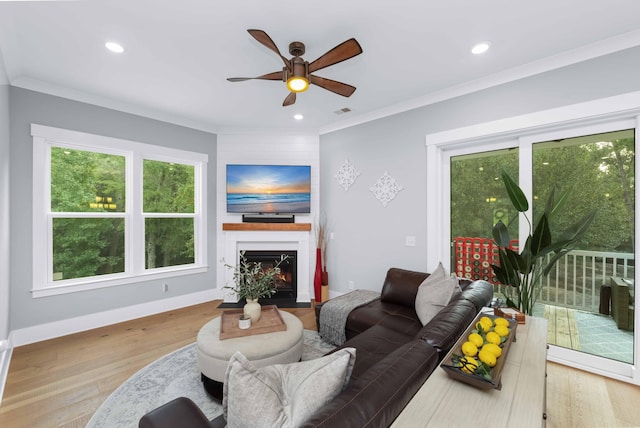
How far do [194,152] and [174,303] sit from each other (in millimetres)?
2294

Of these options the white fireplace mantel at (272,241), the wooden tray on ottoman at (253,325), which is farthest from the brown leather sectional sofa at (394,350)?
the white fireplace mantel at (272,241)

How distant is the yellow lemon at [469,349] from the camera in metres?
1.07

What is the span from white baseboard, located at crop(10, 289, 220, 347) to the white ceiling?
2.60 meters

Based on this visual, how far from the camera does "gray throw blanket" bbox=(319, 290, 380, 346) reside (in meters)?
2.73

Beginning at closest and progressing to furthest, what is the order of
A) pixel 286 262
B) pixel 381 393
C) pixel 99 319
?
1. pixel 381 393
2. pixel 99 319
3. pixel 286 262

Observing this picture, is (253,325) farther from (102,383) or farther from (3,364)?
(3,364)

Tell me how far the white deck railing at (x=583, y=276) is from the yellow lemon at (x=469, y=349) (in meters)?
2.30

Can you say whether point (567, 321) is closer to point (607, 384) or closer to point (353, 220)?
point (607, 384)

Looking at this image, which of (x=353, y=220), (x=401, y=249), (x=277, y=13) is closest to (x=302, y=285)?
(x=353, y=220)

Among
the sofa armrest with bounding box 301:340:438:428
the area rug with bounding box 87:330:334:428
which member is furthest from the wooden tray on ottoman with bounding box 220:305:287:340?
the sofa armrest with bounding box 301:340:438:428

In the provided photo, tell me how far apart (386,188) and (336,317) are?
183 cm

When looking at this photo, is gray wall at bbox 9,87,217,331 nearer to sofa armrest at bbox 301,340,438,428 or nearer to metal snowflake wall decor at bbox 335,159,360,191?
metal snowflake wall decor at bbox 335,159,360,191

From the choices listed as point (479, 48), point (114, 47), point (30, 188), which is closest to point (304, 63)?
point (479, 48)

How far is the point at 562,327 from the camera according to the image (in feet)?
8.62
